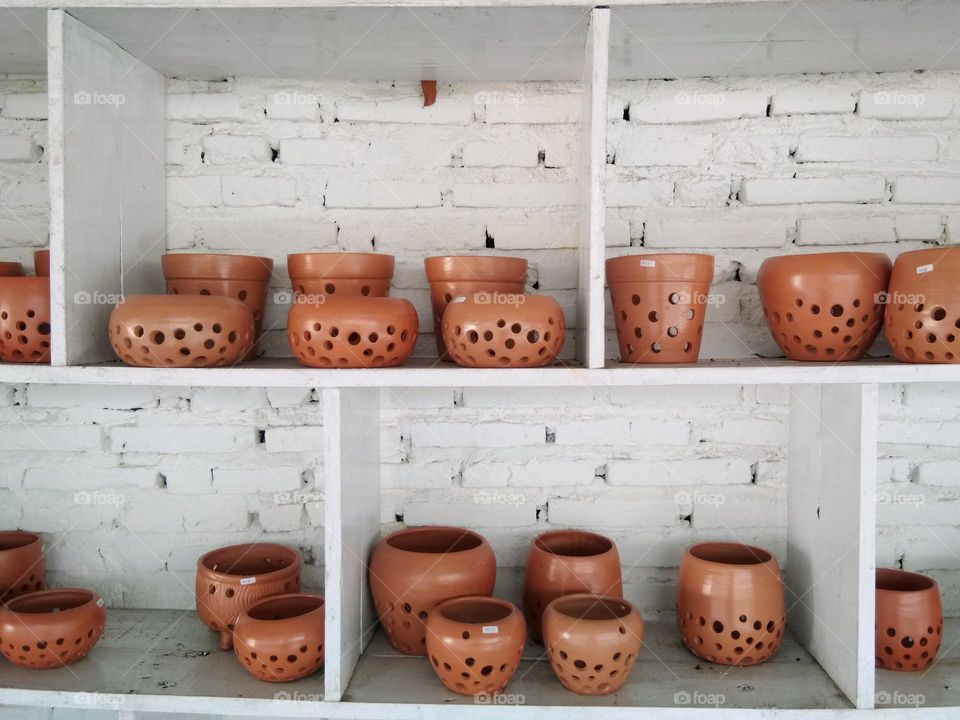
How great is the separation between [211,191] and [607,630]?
1.09 m

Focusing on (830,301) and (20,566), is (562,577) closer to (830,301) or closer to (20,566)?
(830,301)

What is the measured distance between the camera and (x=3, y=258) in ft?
4.72

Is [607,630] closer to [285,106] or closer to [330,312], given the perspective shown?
[330,312]

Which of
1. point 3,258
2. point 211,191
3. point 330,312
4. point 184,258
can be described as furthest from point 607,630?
point 3,258

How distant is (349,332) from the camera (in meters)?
1.06

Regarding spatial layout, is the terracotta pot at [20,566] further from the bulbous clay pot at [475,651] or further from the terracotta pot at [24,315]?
the bulbous clay pot at [475,651]

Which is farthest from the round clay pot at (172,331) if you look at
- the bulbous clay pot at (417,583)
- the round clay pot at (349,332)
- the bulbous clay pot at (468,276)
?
the bulbous clay pot at (417,583)

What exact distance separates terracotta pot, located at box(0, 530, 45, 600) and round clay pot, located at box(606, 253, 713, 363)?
3.83 feet

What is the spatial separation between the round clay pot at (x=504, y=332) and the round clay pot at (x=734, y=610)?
484 mm

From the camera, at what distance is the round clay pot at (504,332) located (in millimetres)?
1058

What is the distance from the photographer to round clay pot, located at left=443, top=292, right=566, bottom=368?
1.06 metres

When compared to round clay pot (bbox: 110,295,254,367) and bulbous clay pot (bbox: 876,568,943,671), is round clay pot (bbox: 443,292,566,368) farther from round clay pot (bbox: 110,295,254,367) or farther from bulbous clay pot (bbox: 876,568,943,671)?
bulbous clay pot (bbox: 876,568,943,671)

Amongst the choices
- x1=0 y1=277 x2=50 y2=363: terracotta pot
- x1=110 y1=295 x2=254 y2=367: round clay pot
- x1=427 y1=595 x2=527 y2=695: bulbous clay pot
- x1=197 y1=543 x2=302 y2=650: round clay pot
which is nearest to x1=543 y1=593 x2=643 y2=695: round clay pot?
x1=427 y1=595 x2=527 y2=695: bulbous clay pot

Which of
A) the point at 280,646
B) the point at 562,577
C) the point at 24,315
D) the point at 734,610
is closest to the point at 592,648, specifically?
the point at 562,577
